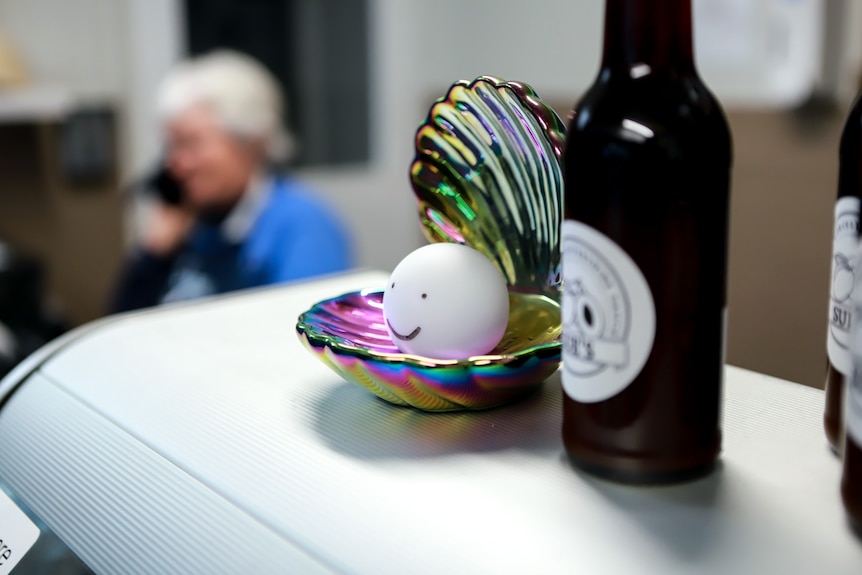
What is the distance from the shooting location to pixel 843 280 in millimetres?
398

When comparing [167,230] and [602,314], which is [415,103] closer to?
[167,230]

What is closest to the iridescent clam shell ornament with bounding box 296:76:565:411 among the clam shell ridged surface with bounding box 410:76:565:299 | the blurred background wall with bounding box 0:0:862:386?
the clam shell ridged surface with bounding box 410:76:565:299

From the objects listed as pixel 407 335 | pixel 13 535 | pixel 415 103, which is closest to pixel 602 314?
pixel 407 335

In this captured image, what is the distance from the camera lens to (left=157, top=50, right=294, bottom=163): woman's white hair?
1818 millimetres

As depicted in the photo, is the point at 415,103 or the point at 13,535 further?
the point at 415,103

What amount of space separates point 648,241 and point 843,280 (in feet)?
0.36

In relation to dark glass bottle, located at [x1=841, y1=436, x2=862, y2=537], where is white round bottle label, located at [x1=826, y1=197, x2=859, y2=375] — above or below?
above

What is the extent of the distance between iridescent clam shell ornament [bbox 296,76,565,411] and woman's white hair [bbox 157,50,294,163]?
1.35 metres

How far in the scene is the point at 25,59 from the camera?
2189mm

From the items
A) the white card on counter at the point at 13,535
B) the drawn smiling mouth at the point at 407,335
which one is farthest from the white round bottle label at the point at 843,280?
the white card on counter at the point at 13,535

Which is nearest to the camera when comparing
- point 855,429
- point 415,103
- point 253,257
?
point 855,429

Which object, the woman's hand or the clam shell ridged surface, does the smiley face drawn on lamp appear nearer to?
the clam shell ridged surface

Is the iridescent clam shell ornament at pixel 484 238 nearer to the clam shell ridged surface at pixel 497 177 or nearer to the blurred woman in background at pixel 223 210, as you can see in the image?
the clam shell ridged surface at pixel 497 177

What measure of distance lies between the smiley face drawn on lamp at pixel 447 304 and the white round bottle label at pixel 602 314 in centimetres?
9
